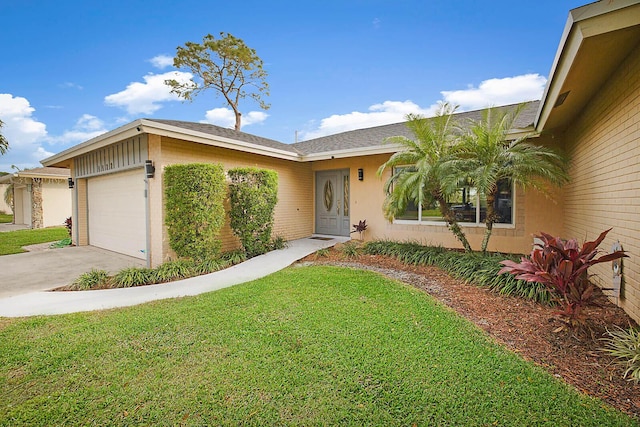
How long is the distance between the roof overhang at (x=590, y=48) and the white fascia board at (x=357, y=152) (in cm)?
371

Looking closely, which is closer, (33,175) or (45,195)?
(33,175)

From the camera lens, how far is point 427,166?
253 inches

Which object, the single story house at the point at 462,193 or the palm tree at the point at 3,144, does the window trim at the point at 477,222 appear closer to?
the single story house at the point at 462,193

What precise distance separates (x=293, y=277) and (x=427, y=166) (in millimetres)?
3685

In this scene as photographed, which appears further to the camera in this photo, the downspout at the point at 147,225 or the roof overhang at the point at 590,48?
the downspout at the point at 147,225

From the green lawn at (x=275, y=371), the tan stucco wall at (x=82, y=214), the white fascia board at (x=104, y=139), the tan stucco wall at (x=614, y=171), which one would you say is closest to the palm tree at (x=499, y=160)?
the tan stucco wall at (x=614, y=171)

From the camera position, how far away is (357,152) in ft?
29.5

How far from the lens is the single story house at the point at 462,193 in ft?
11.9

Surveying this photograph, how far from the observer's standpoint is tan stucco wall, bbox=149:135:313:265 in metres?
7.04

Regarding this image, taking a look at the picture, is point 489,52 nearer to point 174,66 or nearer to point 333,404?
point 333,404

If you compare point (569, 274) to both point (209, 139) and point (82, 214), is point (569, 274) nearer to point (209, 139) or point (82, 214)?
point (209, 139)

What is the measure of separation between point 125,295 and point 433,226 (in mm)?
7618

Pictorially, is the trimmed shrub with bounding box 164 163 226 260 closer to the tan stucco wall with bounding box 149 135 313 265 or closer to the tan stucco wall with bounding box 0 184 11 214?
the tan stucco wall with bounding box 149 135 313 265

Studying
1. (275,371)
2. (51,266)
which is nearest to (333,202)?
(51,266)
